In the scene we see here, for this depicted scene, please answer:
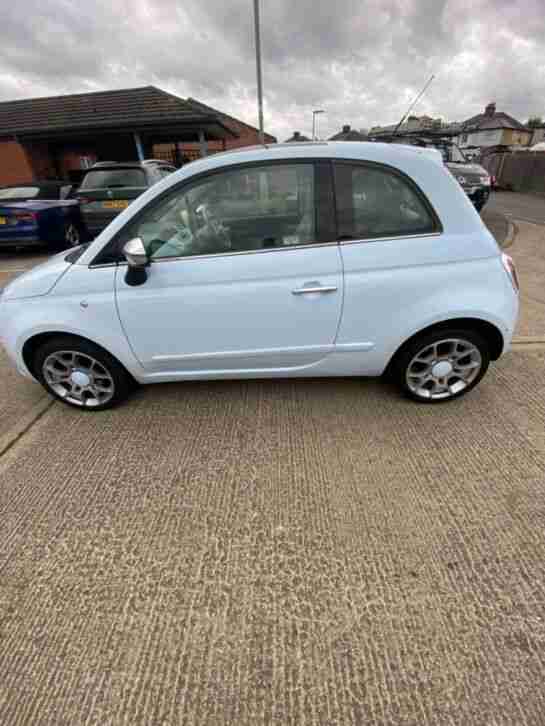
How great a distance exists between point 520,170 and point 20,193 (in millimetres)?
23933

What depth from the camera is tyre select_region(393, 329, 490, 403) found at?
7.98 feet

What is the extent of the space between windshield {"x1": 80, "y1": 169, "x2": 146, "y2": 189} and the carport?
6.88 m

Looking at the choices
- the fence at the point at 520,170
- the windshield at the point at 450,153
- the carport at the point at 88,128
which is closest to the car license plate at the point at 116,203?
the carport at the point at 88,128

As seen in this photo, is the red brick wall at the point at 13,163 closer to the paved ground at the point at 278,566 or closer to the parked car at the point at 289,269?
the parked car at the point at 289,269

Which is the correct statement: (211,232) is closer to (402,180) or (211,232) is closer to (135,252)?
(135,252)

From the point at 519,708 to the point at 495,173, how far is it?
94.9 ft

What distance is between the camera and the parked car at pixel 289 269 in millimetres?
2172

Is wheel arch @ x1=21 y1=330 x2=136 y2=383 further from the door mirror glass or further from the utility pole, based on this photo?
the utility pole

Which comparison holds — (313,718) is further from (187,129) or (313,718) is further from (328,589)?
(187,129)

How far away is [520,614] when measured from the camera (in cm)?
147

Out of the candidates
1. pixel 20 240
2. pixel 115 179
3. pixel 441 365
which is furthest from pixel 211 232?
pixel 20 240

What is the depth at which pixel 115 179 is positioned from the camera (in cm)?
684

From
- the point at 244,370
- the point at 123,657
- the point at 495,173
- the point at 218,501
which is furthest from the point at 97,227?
the point at 495,173

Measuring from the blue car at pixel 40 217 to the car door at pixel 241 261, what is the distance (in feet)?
18.7
